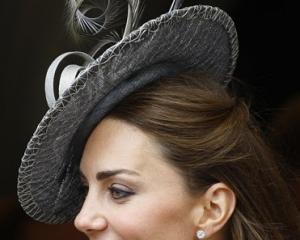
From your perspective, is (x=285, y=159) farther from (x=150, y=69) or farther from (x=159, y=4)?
(x=159, y=4)

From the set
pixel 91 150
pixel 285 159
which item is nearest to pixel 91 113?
pixel 91 150

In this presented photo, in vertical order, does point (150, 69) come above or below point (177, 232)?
above

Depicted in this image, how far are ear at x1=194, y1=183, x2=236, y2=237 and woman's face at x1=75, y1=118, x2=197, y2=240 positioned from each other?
0.07 feet

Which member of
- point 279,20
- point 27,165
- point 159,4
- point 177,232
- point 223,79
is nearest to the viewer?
point 177,232

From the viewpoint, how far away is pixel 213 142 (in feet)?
5.32

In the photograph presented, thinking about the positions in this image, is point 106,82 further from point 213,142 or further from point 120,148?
point 213,142

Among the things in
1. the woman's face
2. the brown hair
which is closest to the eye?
the woman's face

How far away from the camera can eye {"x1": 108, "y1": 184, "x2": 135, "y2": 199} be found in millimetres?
1557

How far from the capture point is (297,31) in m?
2.98

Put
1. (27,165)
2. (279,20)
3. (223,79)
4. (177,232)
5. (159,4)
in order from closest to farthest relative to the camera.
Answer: (177,232), (27,165), (223,79), (159,4), (279,20)

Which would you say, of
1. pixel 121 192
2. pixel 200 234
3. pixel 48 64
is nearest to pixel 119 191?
pixel 121 192

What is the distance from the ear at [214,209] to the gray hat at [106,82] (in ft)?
0.96

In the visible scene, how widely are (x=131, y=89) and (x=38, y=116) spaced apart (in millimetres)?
1156

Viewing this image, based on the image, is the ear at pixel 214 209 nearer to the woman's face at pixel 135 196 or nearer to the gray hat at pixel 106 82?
the woman's face at pixel 135 196
